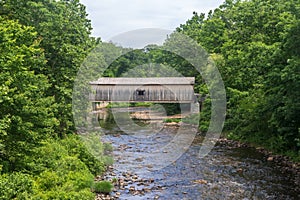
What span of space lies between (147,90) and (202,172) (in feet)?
66.7

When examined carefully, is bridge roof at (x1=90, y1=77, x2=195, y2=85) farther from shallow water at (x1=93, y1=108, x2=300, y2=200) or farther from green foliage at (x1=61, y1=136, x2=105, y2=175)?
green foliage at (x1=61, y1=136, x2=105, y2=175)

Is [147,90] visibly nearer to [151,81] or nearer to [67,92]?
[151,81]

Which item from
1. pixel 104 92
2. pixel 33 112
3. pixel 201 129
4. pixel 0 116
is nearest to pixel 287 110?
pixel 33 112

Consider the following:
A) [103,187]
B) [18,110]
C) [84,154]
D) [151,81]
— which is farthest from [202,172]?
[151,81]

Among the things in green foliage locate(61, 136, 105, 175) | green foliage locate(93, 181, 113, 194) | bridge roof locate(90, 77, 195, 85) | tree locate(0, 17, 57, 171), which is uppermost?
bridge roof locate(90, 77, 195, 85)

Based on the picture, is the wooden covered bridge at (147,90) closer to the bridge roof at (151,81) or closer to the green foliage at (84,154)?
the bridge roof at (151,81)

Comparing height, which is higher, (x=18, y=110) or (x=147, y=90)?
(x=147, y=90)

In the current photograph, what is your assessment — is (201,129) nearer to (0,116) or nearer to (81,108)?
(81,108)

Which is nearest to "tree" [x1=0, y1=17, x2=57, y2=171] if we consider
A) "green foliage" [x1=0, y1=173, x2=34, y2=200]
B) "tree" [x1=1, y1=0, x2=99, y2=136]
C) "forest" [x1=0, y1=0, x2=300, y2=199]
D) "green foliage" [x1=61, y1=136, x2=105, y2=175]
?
"forest" [x1=0, y1=0, x2=300, y2=199]

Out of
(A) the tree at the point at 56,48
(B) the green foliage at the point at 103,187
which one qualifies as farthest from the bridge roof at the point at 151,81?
(B) the green foliage at the point at 103,187

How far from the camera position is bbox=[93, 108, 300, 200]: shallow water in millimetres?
13926

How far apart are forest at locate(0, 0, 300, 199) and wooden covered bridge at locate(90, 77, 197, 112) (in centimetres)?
556

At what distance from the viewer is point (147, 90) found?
120ft

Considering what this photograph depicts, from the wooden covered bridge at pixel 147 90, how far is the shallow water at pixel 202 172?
11.6 m
